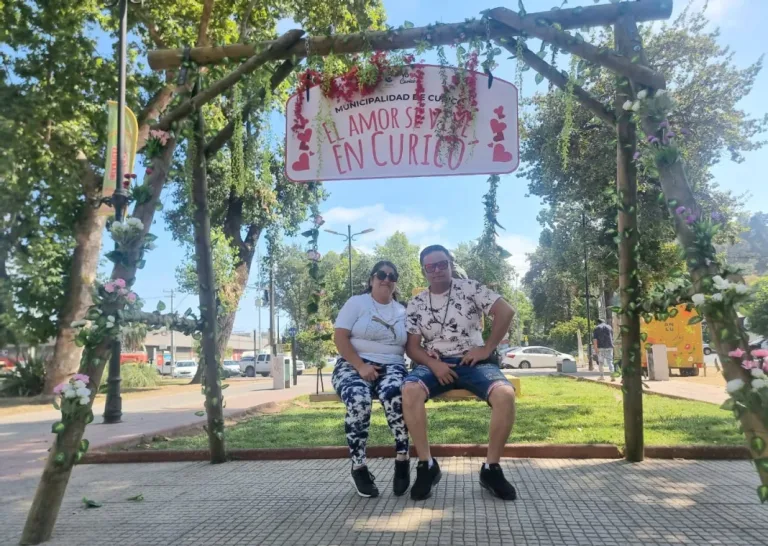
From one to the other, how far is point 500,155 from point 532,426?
138 inches

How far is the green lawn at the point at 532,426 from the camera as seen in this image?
18.2 ft

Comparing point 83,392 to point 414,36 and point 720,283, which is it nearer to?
point 414,36

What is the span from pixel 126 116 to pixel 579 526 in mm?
7801

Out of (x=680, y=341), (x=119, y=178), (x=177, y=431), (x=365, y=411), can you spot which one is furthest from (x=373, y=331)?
(x=680, y=341)

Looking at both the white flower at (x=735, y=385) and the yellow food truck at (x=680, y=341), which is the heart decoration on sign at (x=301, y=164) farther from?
the yellow food truck at (x=680, y=341)

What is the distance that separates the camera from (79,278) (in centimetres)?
1470

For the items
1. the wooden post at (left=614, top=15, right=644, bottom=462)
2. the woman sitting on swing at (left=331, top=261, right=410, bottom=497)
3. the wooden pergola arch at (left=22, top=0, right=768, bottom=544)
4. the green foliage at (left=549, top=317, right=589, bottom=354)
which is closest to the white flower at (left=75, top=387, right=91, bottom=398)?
the wooden pergola arch at (left=22, top=0, right=768, bottom=544)

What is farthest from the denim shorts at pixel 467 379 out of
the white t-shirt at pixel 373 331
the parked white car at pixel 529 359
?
the parked white car at pixel 529 359

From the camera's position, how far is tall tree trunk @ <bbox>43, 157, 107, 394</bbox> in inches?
577

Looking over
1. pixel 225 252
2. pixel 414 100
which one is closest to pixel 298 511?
pixel 414 100

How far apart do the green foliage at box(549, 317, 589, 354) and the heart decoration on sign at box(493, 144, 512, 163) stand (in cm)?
3394

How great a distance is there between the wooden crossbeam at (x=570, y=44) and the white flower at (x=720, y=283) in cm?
151

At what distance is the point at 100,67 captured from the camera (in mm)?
13781

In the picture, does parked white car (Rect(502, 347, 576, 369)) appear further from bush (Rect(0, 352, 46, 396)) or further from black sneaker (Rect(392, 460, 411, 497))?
black sneaker (Rect(392, 460, 411, 497))
